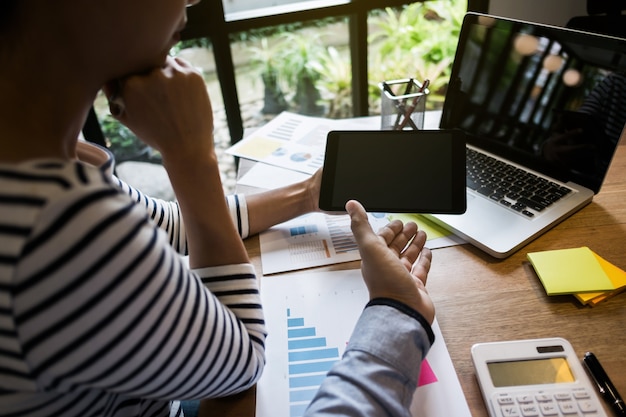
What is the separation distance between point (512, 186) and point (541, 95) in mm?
190

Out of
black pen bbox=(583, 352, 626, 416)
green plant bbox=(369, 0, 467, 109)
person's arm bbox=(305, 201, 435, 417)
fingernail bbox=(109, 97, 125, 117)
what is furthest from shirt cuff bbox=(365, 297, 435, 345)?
green plant bbox=(369, 0, 467, 109)

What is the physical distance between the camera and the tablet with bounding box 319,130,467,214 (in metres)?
0.80

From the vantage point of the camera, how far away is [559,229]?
847 mm

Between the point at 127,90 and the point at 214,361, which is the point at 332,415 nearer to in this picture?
the point at 214,361

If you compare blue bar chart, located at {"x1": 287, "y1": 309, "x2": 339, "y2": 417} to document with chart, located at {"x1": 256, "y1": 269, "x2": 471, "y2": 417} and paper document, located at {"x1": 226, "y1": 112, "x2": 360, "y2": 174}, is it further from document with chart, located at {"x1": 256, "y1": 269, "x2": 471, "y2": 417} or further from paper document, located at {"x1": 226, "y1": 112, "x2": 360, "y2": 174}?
paper document, located at {"x1": 226, "y1": 112, "x2": 360, "y2": 174}

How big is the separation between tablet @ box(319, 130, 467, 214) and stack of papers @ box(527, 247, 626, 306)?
0.16 metres

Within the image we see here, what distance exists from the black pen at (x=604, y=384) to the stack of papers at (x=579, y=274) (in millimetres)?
115

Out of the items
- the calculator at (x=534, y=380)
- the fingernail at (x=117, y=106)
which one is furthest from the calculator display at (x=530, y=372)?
the fingernail at (x=117, y=106)

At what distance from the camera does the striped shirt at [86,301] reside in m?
0.39

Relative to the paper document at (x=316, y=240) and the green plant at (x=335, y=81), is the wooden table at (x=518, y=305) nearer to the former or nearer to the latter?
the paper document at (x=316, y=240)

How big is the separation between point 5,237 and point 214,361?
9.4 inches

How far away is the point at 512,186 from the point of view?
92 cm

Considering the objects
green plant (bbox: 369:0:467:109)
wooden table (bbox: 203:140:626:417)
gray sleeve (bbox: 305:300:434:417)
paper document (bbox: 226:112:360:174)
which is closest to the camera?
gray sleeve (bbox: 305:300:434:417)

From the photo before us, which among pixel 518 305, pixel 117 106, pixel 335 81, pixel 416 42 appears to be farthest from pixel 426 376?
pixel 416 42
